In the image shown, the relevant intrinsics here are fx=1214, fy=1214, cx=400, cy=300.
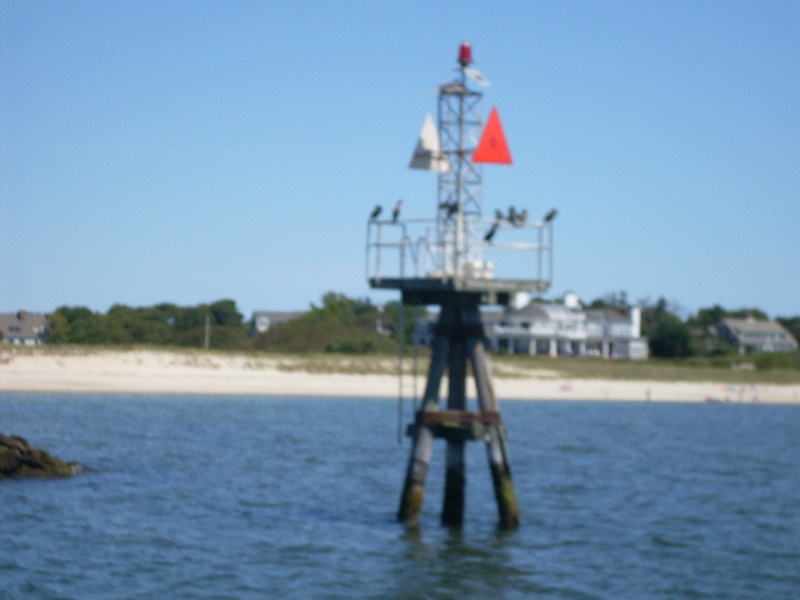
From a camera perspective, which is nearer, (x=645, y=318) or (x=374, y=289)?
(x=374, y=289)

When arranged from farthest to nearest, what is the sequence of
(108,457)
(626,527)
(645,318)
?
(645,318) → (108,457) → (626,527)

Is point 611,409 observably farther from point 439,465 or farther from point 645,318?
point 645,318

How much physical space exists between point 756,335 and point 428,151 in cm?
12620

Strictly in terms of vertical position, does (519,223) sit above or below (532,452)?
above

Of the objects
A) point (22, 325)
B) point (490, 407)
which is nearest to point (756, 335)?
point (22, 325)

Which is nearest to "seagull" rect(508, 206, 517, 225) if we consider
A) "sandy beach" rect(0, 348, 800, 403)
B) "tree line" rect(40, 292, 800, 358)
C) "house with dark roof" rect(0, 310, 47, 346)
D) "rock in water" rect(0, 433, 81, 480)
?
"rock in water" rect(0, 433, 81, 480)

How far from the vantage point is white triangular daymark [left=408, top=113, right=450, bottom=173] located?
728 inches

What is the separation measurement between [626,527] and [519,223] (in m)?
7.73

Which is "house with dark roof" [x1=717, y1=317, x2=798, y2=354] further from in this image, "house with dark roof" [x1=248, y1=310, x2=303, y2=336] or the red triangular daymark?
the red triangular daymark

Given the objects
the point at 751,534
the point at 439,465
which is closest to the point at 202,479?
the point at 439,465

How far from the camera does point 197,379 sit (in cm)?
6262

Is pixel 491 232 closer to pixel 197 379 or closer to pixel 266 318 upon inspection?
pixel 197 379

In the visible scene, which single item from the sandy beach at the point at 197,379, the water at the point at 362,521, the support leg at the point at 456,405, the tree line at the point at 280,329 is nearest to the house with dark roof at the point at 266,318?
the tree line at the point at 280,329

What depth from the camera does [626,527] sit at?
23297 millimetres
